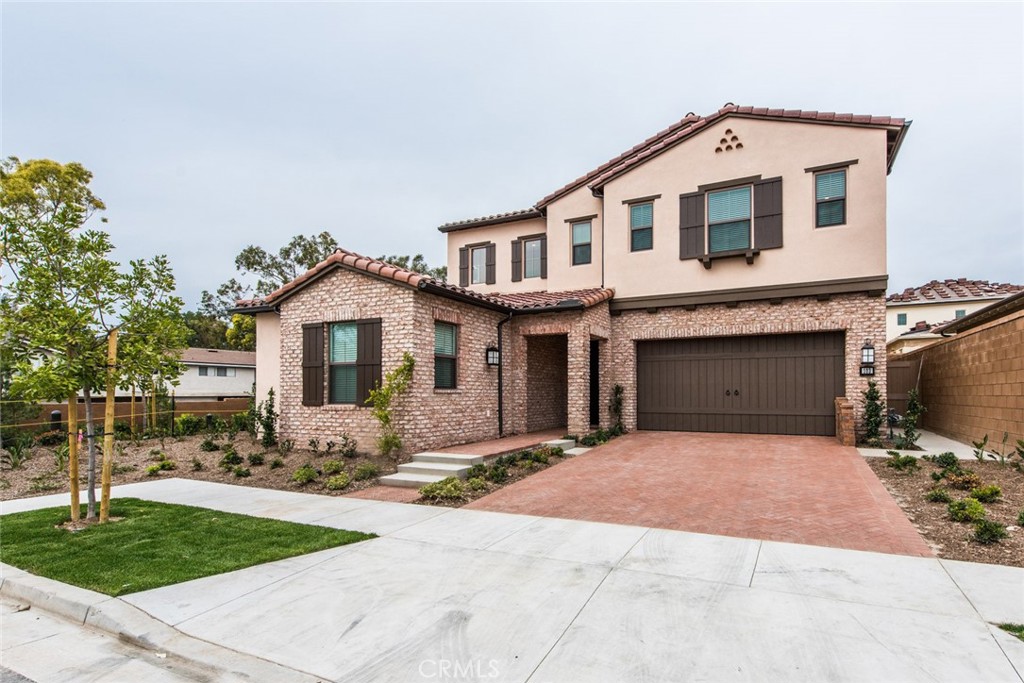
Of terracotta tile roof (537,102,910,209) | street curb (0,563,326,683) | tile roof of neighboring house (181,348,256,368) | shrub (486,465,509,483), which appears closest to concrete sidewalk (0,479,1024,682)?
street curb (0,563,326,683)

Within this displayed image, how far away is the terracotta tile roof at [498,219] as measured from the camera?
16.2 metres

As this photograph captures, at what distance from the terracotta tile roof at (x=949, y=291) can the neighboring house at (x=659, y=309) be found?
78.4 feet

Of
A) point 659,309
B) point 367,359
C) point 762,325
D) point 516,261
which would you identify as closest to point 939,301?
point 762,325

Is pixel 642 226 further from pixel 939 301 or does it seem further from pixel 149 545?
pixel 939 301

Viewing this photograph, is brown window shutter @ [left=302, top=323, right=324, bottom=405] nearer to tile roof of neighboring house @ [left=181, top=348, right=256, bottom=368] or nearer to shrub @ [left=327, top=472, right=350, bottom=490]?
shrub @ [left=327, top=472, right=350, bottom=490]

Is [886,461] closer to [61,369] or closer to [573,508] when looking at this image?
[573,508]

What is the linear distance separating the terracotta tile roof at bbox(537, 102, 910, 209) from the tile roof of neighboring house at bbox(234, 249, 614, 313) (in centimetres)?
337

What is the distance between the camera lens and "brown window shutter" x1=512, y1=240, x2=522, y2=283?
54.3 feet

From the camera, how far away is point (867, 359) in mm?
11609

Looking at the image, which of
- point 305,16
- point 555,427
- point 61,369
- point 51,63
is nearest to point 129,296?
point 61,369

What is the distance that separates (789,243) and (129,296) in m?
13.1

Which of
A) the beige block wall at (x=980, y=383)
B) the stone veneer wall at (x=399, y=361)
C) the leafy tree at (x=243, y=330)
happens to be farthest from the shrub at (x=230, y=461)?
the leafy tree at (x=243, y=330)

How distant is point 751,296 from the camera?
12.7m

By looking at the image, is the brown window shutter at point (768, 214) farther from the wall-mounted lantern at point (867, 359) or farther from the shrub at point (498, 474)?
the shrub at point (498, 474)
